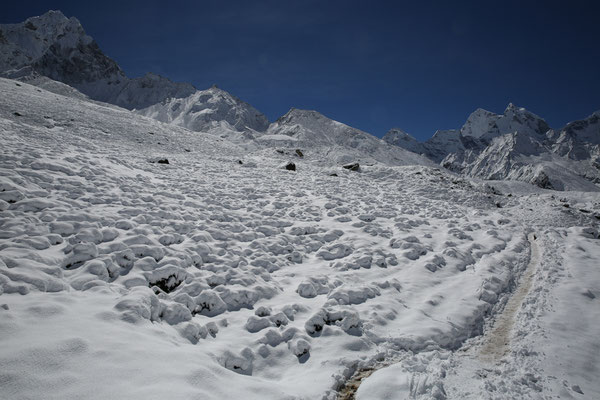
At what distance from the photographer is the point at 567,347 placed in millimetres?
5672

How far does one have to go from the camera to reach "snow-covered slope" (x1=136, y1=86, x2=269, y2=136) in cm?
12744

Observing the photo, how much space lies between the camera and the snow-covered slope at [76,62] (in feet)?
519

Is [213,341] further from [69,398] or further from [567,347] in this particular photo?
[567,347]

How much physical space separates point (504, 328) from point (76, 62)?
238442mm

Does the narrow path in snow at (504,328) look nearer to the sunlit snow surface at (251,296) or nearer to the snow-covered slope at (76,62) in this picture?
the sunlit snow surface at (251,296)

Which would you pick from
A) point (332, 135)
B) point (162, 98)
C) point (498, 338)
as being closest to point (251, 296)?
point (498, 338)

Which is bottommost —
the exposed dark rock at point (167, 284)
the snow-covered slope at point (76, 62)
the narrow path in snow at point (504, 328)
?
the exposed dark rock at point (167, 284)

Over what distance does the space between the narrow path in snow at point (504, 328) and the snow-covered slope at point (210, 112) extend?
120631 mm

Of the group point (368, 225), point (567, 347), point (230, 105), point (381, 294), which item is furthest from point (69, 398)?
point (230, 105)

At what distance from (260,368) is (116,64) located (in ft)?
763

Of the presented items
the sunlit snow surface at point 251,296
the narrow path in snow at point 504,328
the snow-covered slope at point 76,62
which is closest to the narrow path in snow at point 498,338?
the narrow path in snow at point 504,328

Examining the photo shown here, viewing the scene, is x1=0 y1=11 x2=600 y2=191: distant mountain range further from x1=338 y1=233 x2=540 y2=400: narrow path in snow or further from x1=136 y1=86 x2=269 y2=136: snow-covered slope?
x1=338 y1=233 x2=540 y2=400: narrow path in snow

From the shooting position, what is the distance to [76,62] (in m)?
178

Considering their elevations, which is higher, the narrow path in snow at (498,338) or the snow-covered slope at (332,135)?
the snow-covered slope at (332,135)
